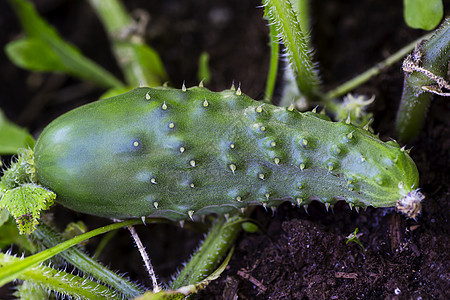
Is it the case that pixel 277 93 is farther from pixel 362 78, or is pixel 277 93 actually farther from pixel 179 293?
pixel 179 293

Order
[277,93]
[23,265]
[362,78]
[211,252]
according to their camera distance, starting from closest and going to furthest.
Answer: [23,265], [211,252], [362,78], [277,93]

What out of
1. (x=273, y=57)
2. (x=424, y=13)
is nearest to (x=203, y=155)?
(x=273, y=57)

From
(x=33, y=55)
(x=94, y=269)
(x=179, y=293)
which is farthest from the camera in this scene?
(x=33, y=55)

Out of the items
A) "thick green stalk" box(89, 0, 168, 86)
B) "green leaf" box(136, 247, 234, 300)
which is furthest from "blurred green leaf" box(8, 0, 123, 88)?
"green leaf" box(136, 247, 234, 300)

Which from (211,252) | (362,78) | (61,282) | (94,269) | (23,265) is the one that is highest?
(23,265)

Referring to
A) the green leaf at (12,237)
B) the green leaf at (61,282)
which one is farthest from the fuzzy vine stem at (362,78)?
the green leaf at (12,237)

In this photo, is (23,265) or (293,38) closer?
(23,265)

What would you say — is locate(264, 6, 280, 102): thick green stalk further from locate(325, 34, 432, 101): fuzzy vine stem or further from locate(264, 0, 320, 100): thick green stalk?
locate(325, 34, 432, 101): fuzzy vine stem

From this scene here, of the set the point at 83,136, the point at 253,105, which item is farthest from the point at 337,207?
the point at 83,136

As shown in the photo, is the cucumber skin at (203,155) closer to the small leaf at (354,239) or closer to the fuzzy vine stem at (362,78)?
the small leaf at (354,239)
